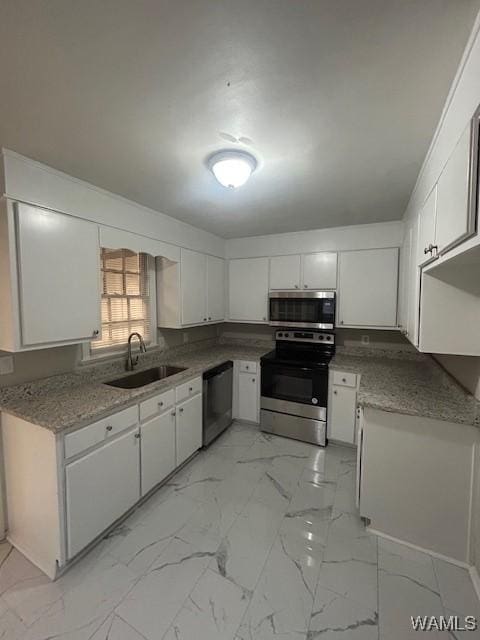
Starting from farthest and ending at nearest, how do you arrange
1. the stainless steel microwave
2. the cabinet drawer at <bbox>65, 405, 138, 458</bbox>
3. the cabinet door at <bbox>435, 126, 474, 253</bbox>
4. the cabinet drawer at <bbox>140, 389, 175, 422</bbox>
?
the stainless steel microwave < the cabinet drawer at <bbox>140, 389, 175, 422</bbox> < the cabinet drawer at <bbox>65, 405, 138, 458</bbox> < the cabinet door at <bbox>435, 126, 474, 253</bbox>

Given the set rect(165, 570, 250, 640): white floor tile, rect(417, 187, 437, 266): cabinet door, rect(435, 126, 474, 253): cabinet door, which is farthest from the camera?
rect(417, 187, 437, 266): cabinet door

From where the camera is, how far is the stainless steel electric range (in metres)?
2.91

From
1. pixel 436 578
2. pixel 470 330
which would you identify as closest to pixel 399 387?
pixel 470 330

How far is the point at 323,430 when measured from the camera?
2910 mm

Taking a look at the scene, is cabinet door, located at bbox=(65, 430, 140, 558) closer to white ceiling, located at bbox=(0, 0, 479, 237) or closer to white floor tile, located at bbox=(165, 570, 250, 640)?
white floor tile, located at bbox=(165, 570, 250, 640)

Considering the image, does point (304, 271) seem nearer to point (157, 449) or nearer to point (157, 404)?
point (157, 404)

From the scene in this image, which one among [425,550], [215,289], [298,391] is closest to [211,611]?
[425,550]

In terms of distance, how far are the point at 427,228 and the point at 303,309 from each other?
1761 mm

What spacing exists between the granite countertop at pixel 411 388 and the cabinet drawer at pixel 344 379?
6 cm

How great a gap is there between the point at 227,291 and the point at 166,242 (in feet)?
4.11

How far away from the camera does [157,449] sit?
218cm

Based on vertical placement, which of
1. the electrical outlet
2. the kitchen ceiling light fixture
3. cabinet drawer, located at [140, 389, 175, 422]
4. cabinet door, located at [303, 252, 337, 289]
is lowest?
cabinet drawer, located at [140, 389, 175, 422]

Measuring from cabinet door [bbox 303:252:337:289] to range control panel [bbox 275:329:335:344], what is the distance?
582 mm

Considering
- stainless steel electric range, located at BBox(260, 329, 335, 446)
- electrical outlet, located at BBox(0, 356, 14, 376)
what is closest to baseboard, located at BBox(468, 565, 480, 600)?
stainless steel electric range, located at BBox(260, 329, 335, 446)
